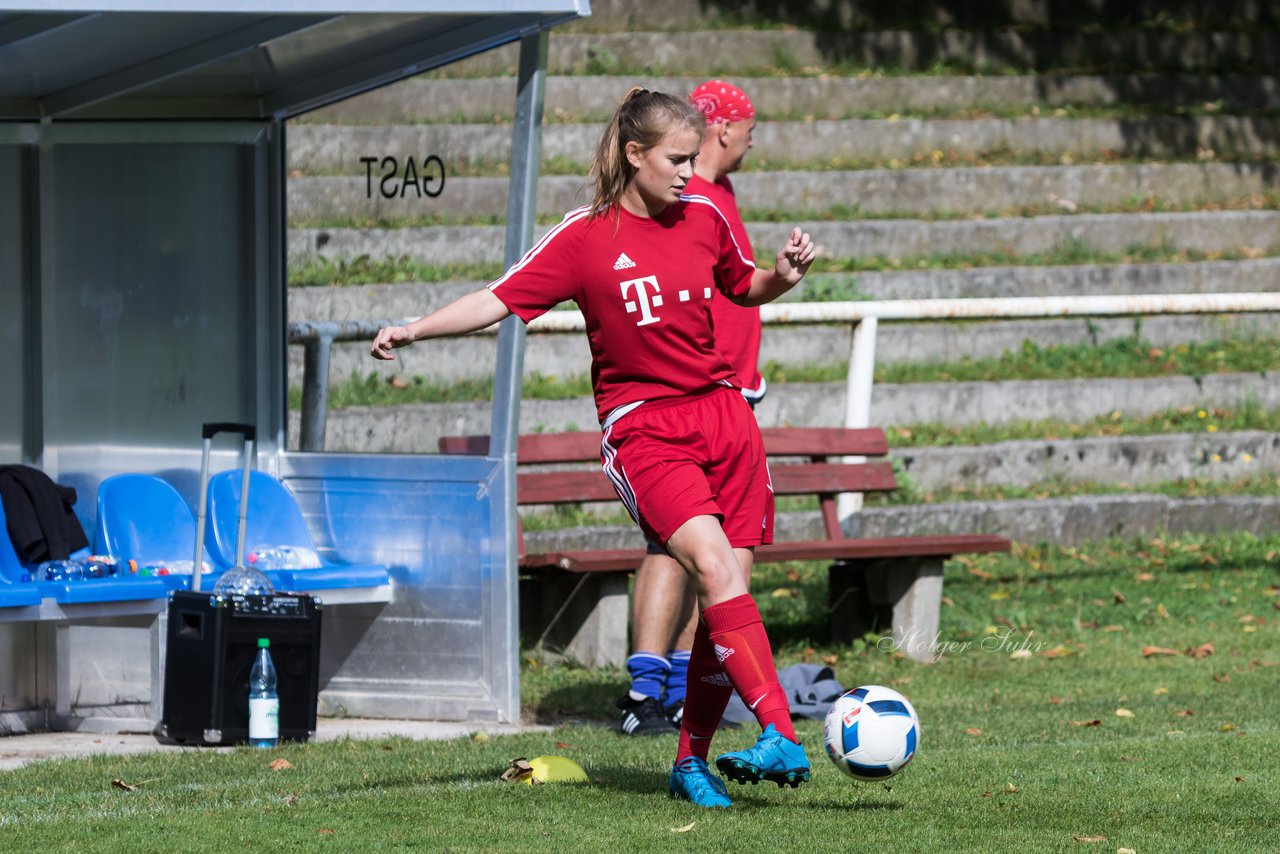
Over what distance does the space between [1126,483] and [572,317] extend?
4.31 m

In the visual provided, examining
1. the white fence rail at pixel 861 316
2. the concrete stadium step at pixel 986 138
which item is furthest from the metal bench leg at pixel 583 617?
the concrete stadium step at pixel 986 138

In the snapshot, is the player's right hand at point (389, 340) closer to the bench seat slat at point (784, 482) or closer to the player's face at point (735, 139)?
the player's face at point (735, 139)

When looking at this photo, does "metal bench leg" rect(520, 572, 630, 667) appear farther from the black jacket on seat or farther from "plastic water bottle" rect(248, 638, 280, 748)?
the black jacket on seat

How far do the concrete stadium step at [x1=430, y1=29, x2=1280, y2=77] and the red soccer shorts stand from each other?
1111cm

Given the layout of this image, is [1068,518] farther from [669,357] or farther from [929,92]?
[929,92]

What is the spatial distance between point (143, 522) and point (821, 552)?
2867mm

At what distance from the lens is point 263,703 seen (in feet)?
22.1

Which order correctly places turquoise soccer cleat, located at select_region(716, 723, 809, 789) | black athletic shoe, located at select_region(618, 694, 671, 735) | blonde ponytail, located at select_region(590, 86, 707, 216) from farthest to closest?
black athletic shoe, located at select_region(618, 694, 671, 735), blonde ponytail, located at select_region(590, 86, 707, 216), turquoise soccer cleat, located at select_region(716, 723, 809, 789)

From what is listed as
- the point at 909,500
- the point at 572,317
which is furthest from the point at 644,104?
the point at 909,500

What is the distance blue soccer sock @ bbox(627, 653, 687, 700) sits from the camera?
22.5 feet

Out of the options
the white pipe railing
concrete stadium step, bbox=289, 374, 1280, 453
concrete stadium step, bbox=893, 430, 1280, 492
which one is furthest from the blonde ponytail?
concrete stadium step, bbox=893, 430, 1280, 492

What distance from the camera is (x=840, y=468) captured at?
9156 millimetres

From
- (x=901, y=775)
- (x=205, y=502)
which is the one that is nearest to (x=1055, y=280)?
(x=205, y=502)

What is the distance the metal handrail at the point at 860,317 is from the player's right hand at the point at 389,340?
2832mm
